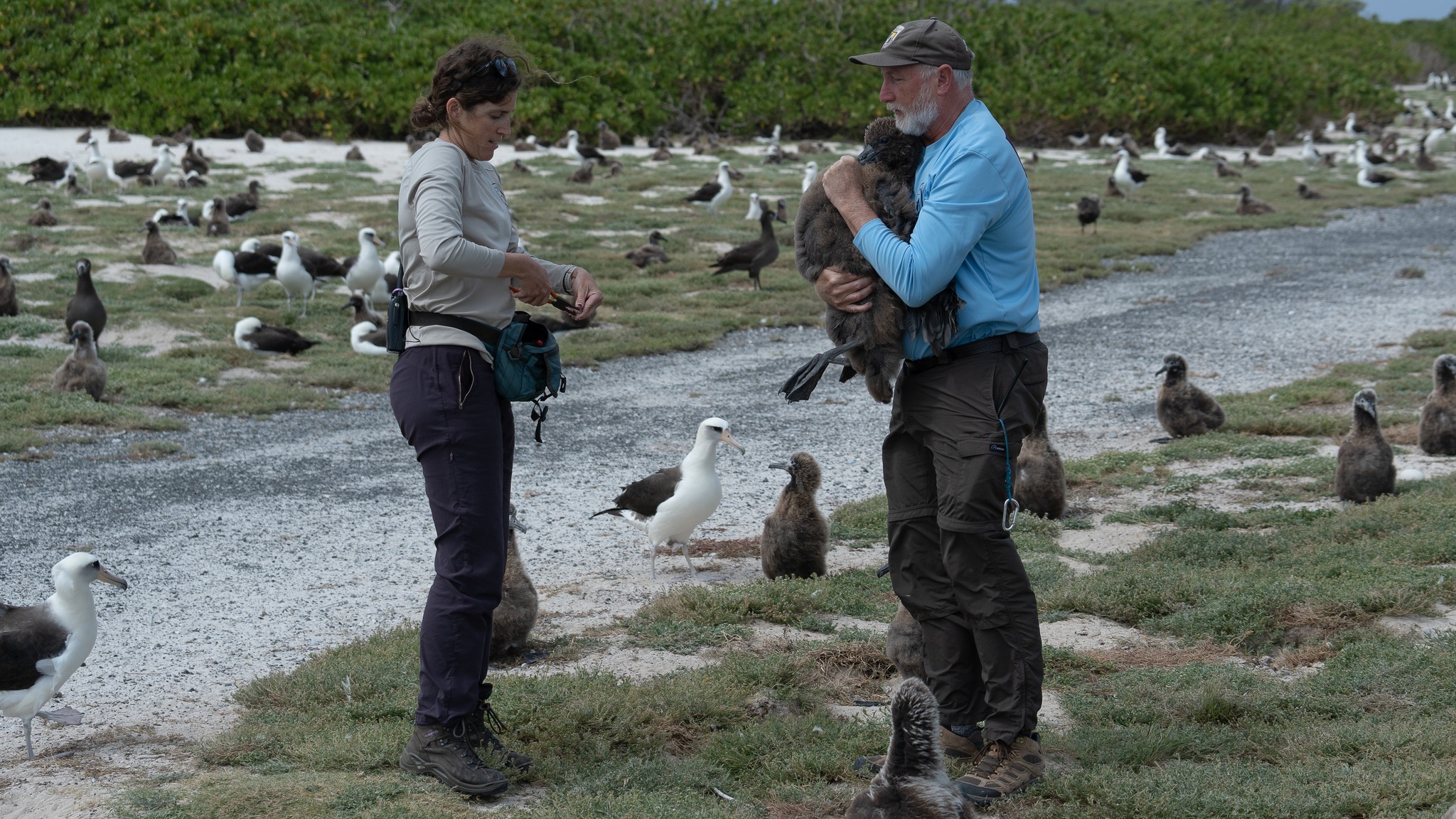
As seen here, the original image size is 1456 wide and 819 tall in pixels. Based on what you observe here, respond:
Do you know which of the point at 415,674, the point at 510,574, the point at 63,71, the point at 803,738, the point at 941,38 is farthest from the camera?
the point at 63,71

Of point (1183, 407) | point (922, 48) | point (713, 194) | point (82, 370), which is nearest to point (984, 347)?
point (922, 48)

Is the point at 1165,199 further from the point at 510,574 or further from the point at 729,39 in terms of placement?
the point at 510,574

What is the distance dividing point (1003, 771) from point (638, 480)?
5.19 metres

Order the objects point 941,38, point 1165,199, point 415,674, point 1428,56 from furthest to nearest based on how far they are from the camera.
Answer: point 1428,56
point 1165,199
point 415,674
point 941,38

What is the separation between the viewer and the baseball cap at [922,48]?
400cm

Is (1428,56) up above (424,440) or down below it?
above

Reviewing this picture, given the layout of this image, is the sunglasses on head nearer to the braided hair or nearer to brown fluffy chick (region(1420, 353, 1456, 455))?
the braided hair

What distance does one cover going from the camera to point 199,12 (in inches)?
1417

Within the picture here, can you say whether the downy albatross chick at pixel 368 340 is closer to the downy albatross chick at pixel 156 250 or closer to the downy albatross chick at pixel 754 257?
the downy albatross chick at pixel 156 250

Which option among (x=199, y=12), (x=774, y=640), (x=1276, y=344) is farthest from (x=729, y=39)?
(x=774, y=640)

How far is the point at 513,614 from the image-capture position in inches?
238

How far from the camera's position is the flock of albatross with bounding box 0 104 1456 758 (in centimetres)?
540

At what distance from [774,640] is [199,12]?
35735mm

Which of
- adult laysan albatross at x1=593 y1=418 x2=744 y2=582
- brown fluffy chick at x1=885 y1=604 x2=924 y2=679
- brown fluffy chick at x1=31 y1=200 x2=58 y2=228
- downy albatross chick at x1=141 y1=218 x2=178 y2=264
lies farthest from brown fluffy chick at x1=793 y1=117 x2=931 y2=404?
brown fluffy chick at x1=31 y1=200 x2=58 y2=228
